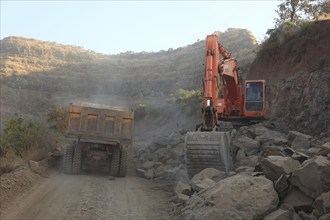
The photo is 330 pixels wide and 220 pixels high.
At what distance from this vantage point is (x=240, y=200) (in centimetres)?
686

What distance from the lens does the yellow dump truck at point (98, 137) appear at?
1484 centimetres

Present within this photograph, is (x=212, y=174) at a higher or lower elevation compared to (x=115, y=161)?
higher

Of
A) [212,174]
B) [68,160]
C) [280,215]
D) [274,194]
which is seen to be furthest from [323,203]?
[68,160]

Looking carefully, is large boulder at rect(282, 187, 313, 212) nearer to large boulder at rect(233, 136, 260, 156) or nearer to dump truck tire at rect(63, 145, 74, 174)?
large boulder at rect(233, 136, 260, 156)

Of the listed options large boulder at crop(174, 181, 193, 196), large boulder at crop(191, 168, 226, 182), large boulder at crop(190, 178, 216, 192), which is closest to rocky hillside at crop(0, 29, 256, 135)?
large boulder at crop(174, 181, 193, 196)

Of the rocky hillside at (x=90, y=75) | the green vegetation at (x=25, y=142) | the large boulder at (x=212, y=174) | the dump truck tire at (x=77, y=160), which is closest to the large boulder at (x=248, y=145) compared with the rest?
the large boulder at (x=212, y=174)

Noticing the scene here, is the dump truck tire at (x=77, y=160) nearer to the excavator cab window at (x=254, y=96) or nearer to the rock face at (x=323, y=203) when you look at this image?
the excavator cab window at (x=254, y=96)

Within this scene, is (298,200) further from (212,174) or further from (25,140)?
(25,140)

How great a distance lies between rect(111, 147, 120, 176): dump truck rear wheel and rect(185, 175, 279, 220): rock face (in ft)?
24.6

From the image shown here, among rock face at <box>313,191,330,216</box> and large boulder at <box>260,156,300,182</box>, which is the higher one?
large boulder at <box>260,156,300,182</box>

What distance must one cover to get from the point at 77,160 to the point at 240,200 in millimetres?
9253

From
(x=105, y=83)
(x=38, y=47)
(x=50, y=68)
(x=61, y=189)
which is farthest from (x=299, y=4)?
(x=38, y=47)

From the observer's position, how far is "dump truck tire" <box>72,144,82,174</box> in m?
14.9

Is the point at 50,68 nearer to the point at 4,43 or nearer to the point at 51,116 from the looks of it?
the point at 4,43
